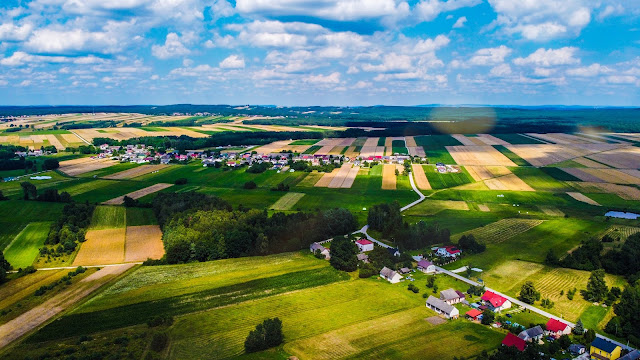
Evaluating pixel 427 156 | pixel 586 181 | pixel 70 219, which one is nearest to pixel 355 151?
pixel 427 156

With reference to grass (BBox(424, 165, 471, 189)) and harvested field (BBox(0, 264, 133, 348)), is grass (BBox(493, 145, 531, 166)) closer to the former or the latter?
grass (BBox(424, 165, 471, 189))

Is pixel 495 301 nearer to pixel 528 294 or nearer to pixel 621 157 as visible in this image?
pixel 528 294

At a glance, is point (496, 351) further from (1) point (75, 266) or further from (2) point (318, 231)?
(1) point (75, 266)

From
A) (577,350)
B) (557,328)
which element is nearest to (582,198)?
(557,328)

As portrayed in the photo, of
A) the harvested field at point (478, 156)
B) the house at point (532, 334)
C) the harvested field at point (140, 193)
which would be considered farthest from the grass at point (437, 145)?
the house at point (532, 334)

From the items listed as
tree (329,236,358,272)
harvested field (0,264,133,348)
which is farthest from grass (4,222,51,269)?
tree (329,236,358,272)
